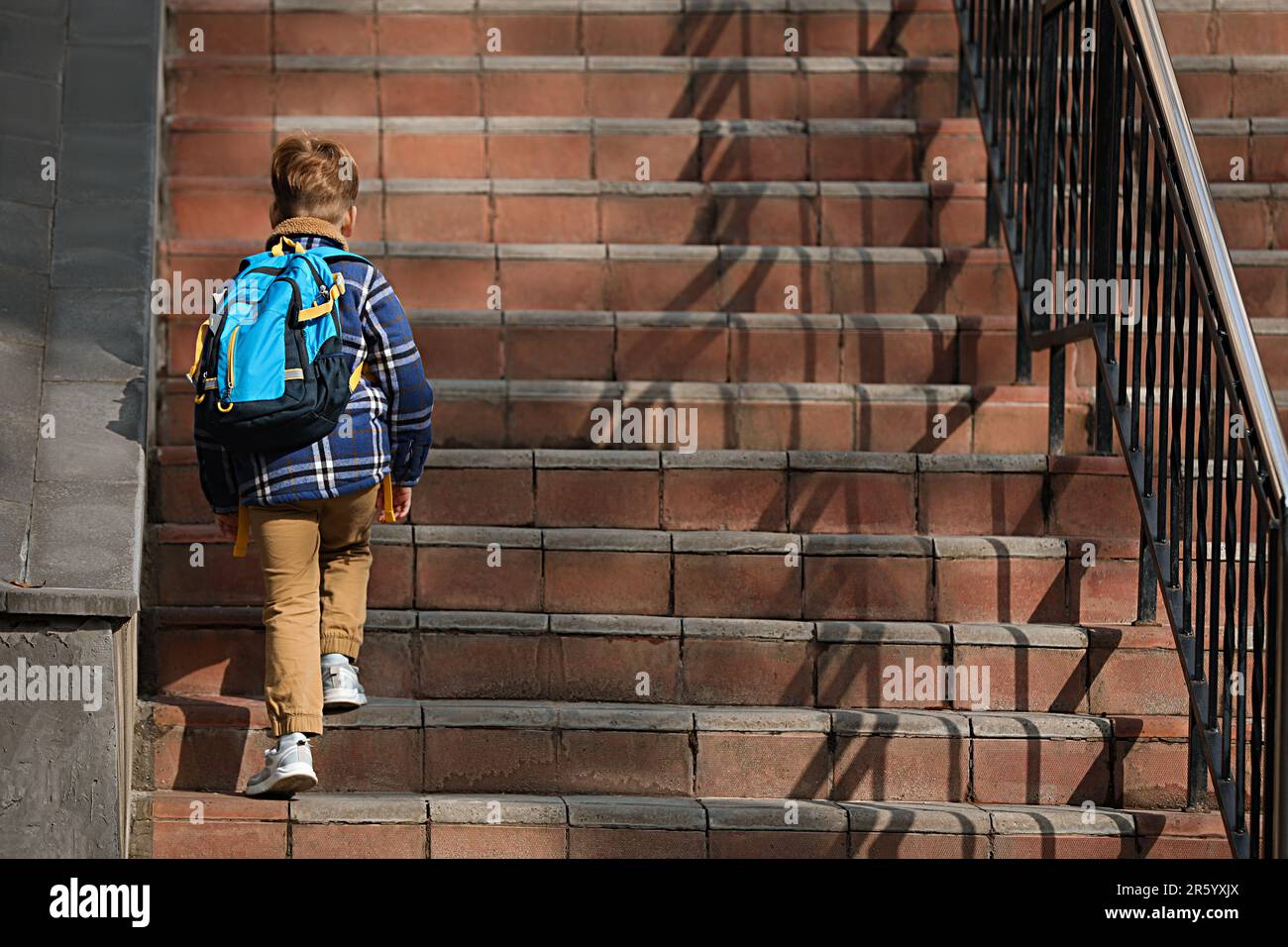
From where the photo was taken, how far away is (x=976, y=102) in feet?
22.5

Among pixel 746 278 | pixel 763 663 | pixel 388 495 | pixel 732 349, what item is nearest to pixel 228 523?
pixel 388 495

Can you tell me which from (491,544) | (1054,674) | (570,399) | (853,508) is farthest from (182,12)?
(1054,674)

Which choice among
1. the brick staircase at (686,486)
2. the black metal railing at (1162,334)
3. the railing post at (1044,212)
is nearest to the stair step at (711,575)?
the brick staircase at (686,486)

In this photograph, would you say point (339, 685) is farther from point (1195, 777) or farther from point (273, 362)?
point (1195, 777)

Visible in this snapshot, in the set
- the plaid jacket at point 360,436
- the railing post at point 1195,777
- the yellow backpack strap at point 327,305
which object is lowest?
the railing post at point 1195,777

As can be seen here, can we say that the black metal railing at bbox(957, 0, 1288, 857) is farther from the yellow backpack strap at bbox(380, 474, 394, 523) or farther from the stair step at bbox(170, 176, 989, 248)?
the yellow backpack strap at bbox(380, 474, 394, 523)

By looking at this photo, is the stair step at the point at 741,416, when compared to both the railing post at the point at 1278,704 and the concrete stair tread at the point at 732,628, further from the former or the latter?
the railing post at the point at 1278,704

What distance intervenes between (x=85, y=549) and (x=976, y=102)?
3.66m

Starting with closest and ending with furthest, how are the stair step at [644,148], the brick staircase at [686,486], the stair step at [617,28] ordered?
the brick staircase at [686,486] < the stair step at [644,148] < the stair step at [617,28]

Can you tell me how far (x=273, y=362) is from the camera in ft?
15.2

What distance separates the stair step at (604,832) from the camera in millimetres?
4883

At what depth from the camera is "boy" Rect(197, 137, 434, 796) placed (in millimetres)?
4797

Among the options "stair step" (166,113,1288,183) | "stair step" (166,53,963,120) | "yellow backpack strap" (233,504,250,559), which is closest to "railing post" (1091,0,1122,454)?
"stair step" (166,113,1288,183)

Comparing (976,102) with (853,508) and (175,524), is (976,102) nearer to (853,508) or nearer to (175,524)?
(853,508)
